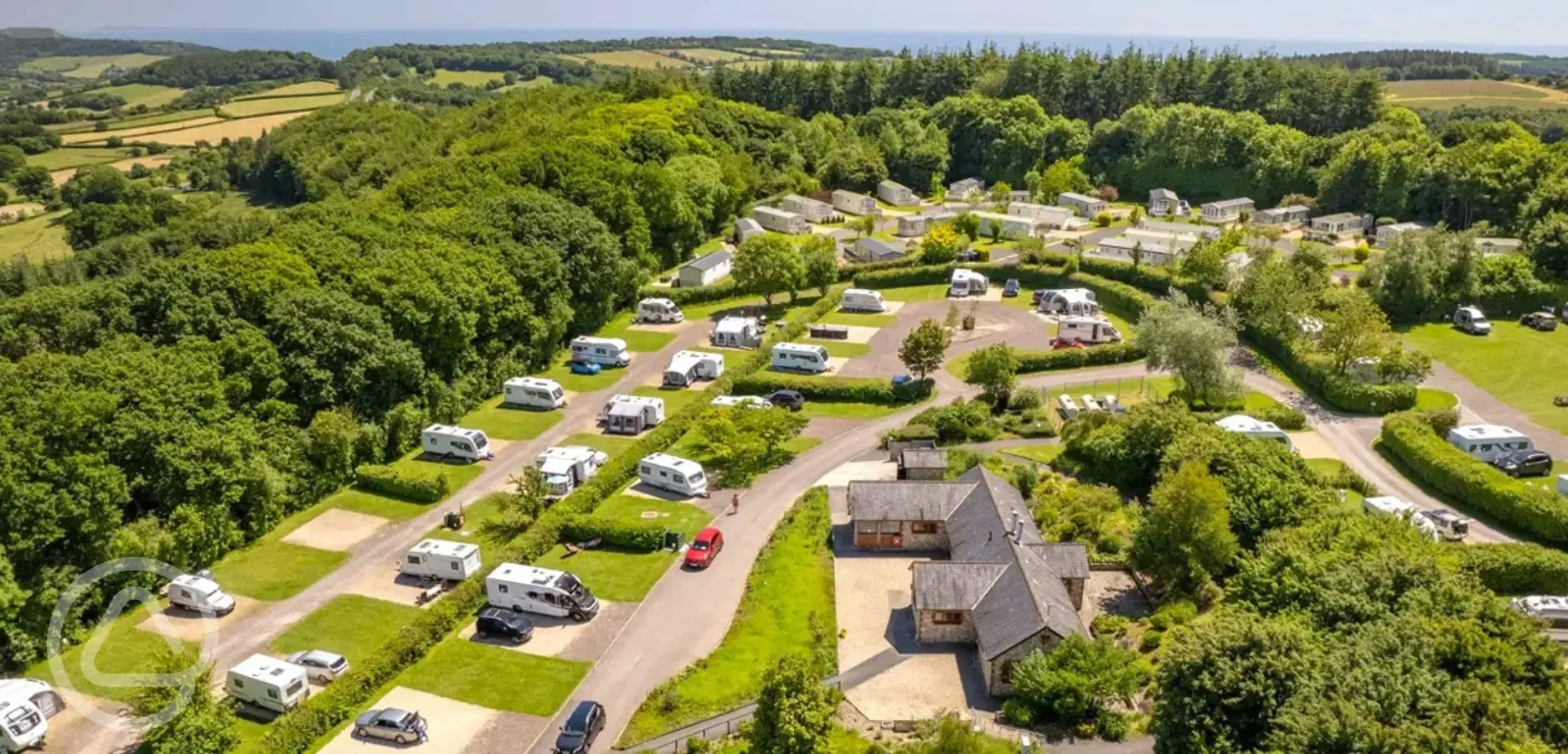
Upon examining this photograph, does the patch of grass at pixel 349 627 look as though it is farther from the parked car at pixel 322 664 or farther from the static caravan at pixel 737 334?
the static caravan at pixel 737 334

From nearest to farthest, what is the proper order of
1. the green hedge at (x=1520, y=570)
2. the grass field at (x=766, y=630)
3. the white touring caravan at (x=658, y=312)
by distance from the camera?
1. the grass field at (x=766, y=630)
2. the green hedge at (x=1520, y=570)
3. the white touring caravan at (x=658, y=312)

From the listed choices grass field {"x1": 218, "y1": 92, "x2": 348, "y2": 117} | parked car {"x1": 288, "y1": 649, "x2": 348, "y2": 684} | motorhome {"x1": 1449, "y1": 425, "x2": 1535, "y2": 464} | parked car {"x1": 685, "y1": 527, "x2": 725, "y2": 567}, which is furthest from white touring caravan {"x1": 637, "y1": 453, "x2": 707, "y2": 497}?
grass field {"x1": 218, "y1": 92, "x2": 348, "y2": 117}

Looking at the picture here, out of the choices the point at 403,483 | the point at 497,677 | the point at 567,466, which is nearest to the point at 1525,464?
the point at 567,466

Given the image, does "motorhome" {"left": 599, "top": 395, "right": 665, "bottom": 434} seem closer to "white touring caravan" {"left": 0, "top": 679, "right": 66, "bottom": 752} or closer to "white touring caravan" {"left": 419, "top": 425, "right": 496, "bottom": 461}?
"white touring caravan" {"left": 419, "top": 425, "right": 496, "bottom": 461}

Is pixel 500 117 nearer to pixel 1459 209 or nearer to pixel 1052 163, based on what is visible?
pixel 1052 163

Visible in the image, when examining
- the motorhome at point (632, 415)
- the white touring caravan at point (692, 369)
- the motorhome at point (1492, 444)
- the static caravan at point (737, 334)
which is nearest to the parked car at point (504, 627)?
the motorhome at point (632, 415)

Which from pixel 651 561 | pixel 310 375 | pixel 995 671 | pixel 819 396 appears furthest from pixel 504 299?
pixel 995 671

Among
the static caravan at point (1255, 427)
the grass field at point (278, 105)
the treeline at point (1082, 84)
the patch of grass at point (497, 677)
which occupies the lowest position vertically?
the patch of grass at point (497, 677)
